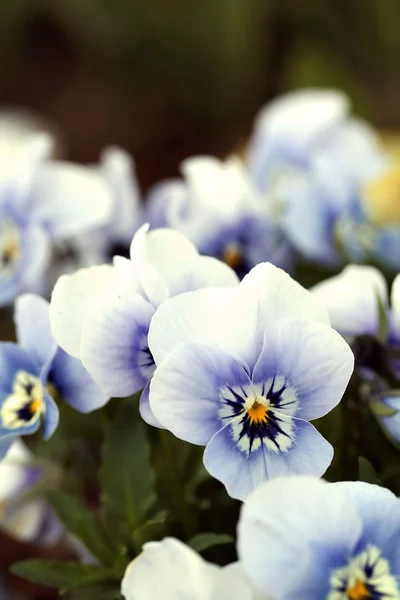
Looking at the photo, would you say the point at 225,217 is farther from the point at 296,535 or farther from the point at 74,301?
the point at 296,535

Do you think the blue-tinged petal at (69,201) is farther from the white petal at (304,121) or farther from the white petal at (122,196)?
the white petal at (304,121)

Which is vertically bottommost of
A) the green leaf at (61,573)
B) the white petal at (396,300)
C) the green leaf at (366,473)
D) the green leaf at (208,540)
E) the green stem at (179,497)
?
the green leaf at (61,573)

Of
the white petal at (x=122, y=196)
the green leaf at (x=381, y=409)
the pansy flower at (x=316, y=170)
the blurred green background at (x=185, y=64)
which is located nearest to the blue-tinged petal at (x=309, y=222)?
the pansy flower at (x=316, y=170)

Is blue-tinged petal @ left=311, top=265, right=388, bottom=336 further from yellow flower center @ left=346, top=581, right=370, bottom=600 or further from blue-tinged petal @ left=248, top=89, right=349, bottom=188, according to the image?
blue-tinged petal @ left=248, top=89, right=349, bottom=188

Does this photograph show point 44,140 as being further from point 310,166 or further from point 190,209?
point 310,166

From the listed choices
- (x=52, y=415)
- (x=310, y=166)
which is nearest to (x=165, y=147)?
(x=310, y=166)

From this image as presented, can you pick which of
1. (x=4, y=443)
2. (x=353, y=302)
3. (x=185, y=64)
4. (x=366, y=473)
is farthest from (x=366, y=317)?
(x=185, y=64)
